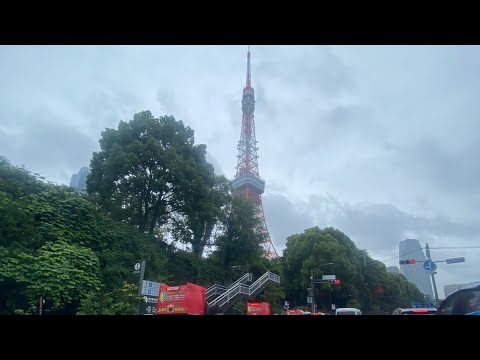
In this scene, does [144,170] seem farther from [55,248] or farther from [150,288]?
[150,288]

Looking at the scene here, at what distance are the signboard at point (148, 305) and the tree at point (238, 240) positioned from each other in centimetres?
945

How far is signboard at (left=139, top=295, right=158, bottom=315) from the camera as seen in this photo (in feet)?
33.1

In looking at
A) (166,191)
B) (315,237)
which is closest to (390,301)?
(315,237)

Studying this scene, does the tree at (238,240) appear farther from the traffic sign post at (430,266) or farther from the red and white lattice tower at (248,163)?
the red and white lattice tower at (248,163)

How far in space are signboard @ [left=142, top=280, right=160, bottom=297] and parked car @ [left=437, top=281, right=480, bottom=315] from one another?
25.2 ft

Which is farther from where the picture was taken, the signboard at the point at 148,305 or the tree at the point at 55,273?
the signboard at the point at 148,305

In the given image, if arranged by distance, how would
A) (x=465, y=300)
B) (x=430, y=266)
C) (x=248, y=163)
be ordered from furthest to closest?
(x=248, y=163), (x=430, y=266), (x=465, y=300)

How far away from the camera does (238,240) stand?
20344 millimetres

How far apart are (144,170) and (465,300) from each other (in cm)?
1285

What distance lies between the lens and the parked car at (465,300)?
6.11 m

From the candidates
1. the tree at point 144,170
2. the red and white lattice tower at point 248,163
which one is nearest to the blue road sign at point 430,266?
the tree at point 144,170

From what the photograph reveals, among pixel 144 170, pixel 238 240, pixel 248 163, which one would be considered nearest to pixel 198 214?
pixel 144 170

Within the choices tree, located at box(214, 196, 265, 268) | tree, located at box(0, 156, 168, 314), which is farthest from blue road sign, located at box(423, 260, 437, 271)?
tree, located at box(0, 156, 168, 314)
